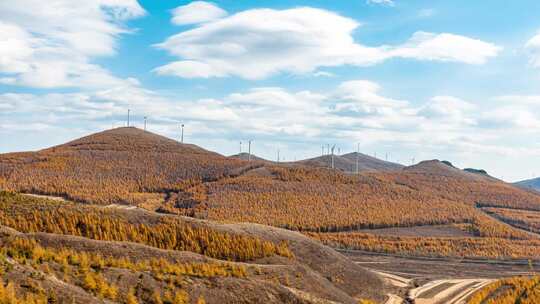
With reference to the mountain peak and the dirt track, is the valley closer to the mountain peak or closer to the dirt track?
the dirt track

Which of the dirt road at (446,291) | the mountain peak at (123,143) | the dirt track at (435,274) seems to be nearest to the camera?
the dirt road at (446,291)

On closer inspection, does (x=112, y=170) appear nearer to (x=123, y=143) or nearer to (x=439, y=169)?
(x=123, y=143)

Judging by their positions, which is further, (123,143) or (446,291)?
(123,143)

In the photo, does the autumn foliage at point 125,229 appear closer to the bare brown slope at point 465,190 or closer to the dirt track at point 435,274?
the dirt track at point 435,274

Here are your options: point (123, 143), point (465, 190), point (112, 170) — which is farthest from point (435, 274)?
point (123, 143)

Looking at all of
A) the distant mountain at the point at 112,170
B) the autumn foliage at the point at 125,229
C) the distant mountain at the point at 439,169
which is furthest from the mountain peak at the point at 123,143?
the autumn foliage at the point at 125,229

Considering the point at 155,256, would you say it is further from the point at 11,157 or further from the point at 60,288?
the point at 11,157

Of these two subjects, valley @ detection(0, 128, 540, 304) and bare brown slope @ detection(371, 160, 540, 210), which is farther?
bare brown slope @ detection(371, 160, 540, 210)

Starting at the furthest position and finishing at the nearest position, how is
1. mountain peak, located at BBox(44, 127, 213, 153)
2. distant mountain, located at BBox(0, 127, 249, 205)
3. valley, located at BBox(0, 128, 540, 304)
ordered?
mountain peak, located at BBox(44, 127, 213, 153), distant mountain, located at BBox(0, 127, 249, 205), valley, located at BBox(0, 128, 540, 304)

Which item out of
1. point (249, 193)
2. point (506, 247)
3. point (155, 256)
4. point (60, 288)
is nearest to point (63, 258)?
point (60, 288)

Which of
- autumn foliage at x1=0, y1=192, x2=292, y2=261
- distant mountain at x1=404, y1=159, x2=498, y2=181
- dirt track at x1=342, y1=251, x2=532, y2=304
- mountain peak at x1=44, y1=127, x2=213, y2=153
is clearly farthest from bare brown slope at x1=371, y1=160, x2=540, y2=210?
autumn foliage at x1=0, y1=192, x2=292, y2=261

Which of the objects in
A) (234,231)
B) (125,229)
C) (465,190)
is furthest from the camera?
(465,190)
